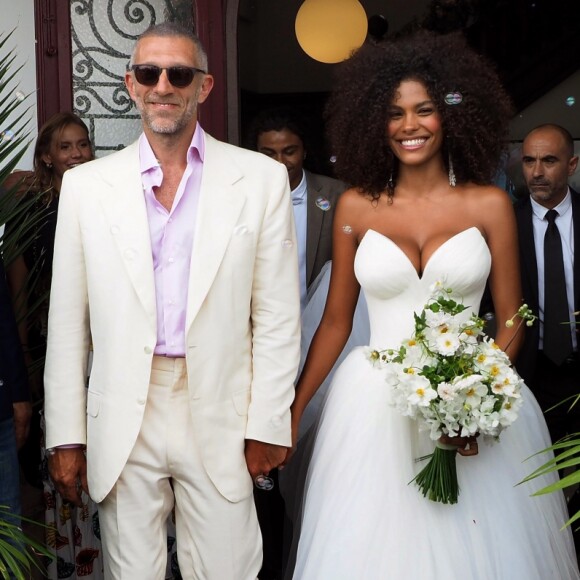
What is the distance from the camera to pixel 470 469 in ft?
13.0

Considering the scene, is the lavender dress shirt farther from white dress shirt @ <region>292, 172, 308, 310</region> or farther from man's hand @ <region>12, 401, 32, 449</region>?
white dress shirt @ <region>292, 172, 308, 310</region>

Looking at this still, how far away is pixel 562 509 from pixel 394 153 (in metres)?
1.44

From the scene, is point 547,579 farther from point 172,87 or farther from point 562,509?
point 172,87

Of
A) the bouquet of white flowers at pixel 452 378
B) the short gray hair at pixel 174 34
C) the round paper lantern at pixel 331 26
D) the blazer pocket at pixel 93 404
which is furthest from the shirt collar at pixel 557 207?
the round paper lantern at pixel 331 26

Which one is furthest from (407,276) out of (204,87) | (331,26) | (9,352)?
(331,26)

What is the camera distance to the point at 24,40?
19.0 ft

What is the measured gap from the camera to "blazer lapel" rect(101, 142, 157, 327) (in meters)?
3.70

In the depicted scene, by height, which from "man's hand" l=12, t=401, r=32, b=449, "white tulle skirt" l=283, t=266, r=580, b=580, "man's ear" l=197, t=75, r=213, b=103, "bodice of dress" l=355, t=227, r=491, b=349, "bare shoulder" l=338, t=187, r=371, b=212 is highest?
"man's ear" l=197, t=75, r=213, b=103

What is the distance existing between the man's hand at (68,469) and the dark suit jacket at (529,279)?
2161 mm

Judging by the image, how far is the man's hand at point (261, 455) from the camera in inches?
152

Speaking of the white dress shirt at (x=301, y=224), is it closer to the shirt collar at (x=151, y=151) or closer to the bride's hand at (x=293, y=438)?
the bride's hand at (x=293, y=438)

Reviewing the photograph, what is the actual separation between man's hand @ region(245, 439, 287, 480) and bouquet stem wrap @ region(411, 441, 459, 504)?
49 cm

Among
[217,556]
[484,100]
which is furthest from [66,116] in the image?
[217,556]

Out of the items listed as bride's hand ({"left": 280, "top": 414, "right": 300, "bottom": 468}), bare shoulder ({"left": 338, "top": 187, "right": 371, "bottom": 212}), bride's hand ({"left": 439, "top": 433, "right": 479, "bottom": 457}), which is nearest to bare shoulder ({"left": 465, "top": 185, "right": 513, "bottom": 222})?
bare shoulder ({"left": 338, "top": 187, "right": 371, "bottom": 212})
